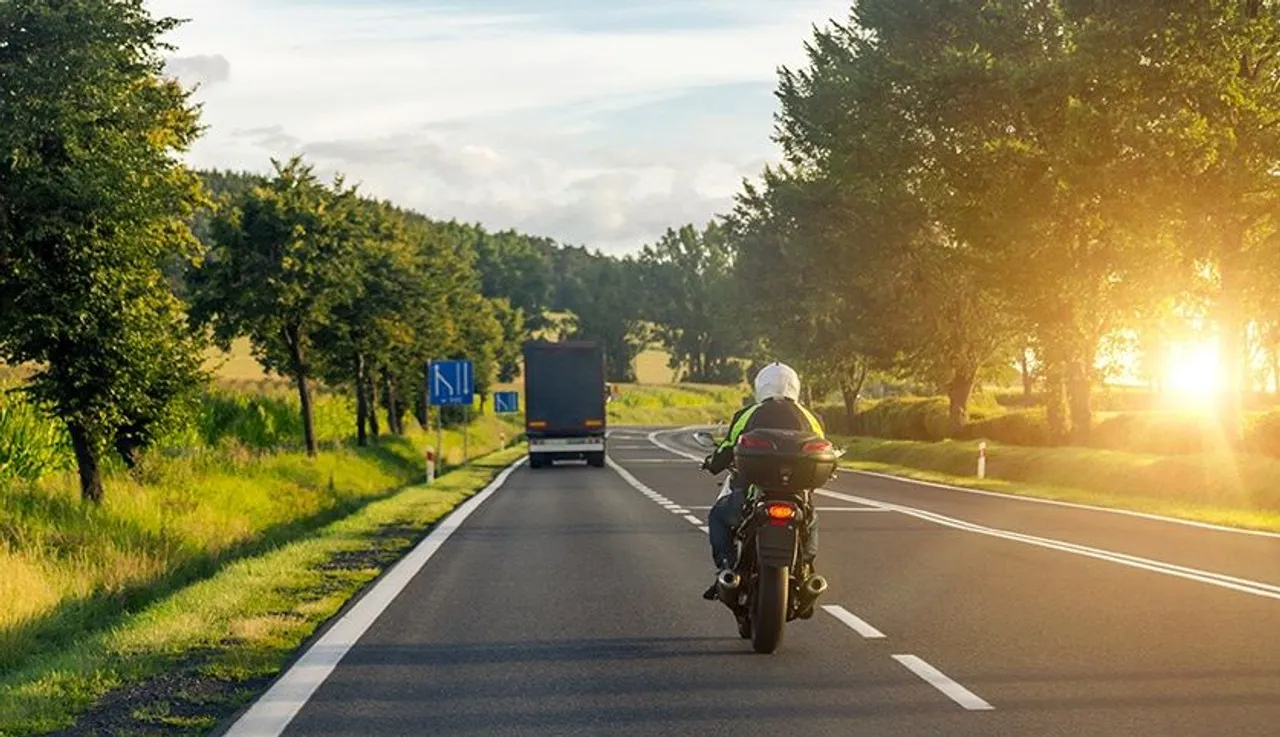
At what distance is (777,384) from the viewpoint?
9.49 m

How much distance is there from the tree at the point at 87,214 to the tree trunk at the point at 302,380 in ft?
51.8

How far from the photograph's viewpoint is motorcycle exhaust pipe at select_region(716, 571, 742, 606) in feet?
29.6

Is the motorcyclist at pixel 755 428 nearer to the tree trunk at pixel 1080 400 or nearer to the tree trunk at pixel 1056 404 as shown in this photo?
the tree trunk at pixel 1080 400

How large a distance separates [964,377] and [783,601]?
40.8 metres

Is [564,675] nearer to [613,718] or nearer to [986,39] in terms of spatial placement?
[613,718]

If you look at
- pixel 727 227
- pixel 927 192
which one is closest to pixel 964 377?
pixel 927 192

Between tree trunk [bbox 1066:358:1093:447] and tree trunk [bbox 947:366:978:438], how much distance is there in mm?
9945

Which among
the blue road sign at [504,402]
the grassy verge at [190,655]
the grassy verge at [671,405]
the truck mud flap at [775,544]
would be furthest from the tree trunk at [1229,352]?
the grassy verge at [671,405]

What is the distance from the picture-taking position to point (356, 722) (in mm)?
6855

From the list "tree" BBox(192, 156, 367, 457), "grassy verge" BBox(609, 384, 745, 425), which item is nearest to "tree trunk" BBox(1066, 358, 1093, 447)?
"tree" BBox(192, 156, 367, 457)

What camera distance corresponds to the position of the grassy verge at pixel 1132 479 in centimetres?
2408

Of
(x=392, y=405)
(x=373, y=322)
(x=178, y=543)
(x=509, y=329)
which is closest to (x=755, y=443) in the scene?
(x=178, y=543)

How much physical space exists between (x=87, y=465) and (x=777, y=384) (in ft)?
58.7

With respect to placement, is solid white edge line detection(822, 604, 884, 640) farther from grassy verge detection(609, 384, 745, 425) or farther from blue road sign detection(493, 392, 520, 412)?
grassy verge detection(609, 384, 745, 425)
